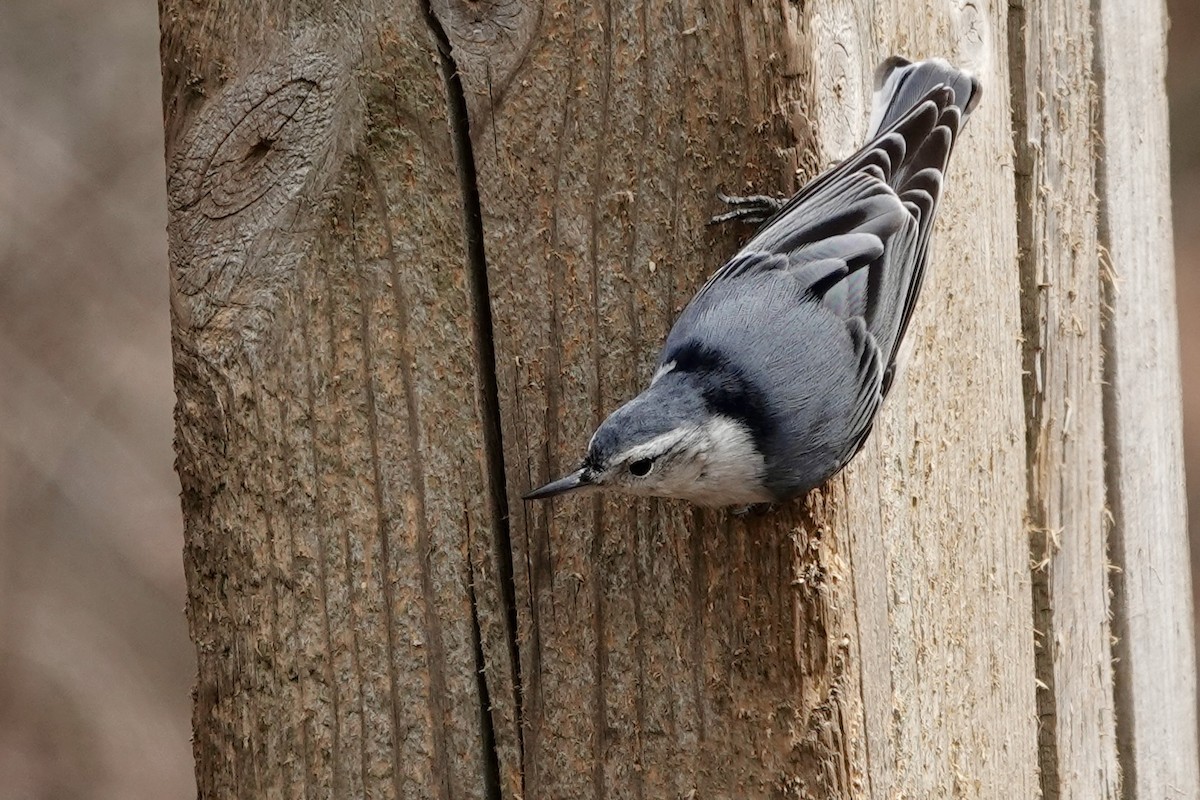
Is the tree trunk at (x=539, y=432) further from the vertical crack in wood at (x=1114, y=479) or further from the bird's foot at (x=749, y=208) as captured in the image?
the vertical crack in wood at (x=1114, y=479)

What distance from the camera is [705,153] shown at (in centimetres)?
153

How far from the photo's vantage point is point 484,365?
164cm

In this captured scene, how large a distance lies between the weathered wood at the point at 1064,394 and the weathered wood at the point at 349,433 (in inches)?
Answer: 29.5

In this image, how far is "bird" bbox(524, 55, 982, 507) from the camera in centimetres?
150

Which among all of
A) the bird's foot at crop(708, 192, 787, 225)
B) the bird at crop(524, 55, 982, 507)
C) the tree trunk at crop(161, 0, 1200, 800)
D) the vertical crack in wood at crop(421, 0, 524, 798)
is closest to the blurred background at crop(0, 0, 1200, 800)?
the tree trunk at crop(161, 0, 1200, 800)

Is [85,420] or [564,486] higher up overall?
[85,420]

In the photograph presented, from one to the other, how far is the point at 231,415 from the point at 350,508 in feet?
0.59

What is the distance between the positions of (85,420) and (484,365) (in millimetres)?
1509

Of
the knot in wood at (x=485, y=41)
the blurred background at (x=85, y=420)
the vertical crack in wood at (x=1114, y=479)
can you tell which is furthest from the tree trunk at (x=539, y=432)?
the blurred background at (x=85, y=420)

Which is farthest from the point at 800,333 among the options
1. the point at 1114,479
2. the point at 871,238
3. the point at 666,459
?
the point at 1114,479

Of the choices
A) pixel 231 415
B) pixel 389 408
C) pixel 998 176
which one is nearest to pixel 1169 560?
pixel 998 176

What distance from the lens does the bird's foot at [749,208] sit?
1491mm

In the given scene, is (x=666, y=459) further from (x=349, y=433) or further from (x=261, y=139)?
(x=261, y=139)

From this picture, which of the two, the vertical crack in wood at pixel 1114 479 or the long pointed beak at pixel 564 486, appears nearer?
the long pointed beak at pixel 564 486
